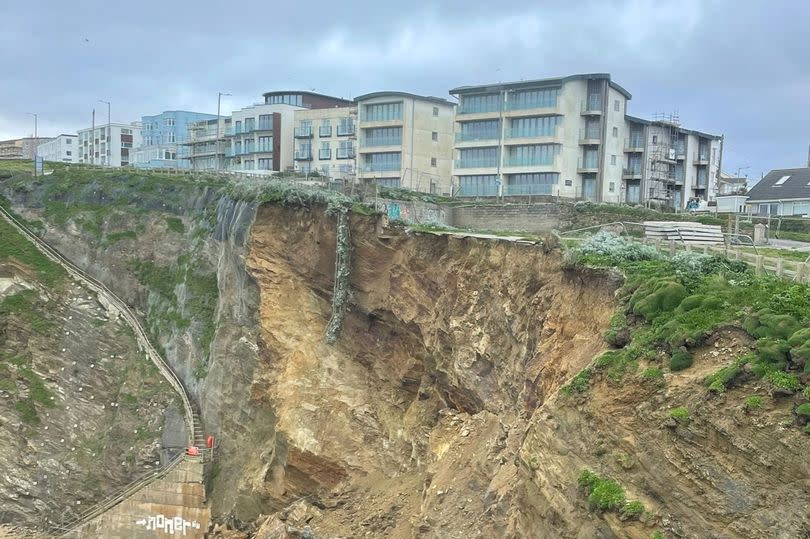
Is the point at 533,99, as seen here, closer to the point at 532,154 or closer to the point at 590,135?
the point at 532,154

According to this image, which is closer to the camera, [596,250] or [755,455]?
[755,455]

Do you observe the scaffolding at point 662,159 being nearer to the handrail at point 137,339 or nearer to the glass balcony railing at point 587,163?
the glass balcony railing at point 587,163

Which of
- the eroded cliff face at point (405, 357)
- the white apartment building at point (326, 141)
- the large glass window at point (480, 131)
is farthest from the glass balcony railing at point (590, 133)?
the eroded cliff face at point (405, 357)

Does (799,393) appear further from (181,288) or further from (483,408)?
(181,288)

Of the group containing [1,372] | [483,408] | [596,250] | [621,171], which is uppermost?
[621,171]

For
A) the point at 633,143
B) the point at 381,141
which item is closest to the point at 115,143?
the point at 381,141

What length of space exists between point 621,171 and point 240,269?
97.6ft

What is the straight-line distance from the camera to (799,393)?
13609mm

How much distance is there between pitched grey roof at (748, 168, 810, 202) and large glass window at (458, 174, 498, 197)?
17.2 metres

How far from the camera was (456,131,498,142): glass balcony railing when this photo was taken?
57.0m

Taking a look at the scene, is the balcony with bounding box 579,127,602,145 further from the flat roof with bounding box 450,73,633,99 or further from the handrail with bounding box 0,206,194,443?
the handrail with bounding box 0,206,194,443

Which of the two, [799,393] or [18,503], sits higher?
[799,393]

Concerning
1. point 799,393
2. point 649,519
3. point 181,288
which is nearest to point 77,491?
point 181,288

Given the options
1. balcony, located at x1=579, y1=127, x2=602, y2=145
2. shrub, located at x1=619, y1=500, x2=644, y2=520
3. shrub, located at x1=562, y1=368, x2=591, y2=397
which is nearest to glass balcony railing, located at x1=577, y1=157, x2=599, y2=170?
balcony, located at x1=579, y1=127, x2=602, y2=145
